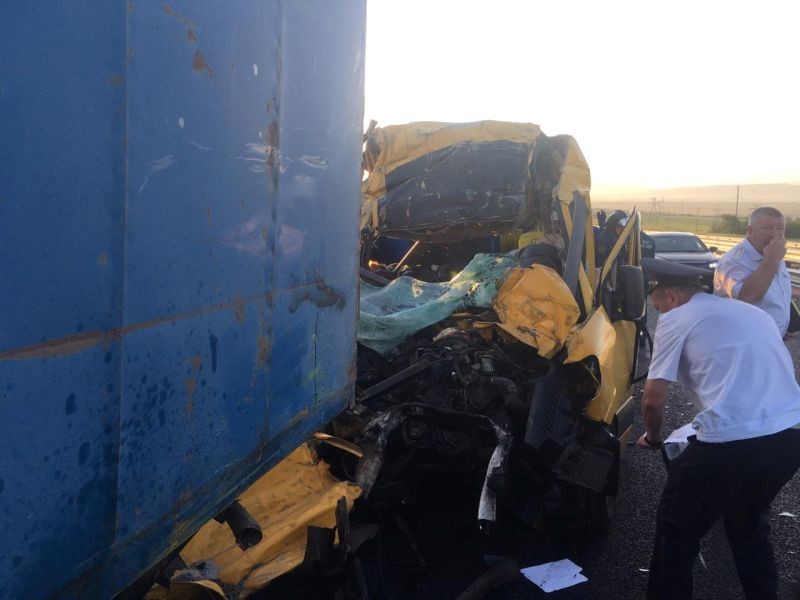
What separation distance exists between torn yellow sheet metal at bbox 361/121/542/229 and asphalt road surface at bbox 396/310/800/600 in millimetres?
2808

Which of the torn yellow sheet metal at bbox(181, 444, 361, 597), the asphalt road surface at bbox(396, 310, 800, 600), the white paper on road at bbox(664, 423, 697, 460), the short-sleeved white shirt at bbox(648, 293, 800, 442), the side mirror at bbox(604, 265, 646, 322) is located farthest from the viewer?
the side mirror at bbox(604, 265, 646, 322)

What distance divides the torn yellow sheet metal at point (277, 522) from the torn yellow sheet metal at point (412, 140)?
3.59 meters

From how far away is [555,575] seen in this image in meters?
3.77

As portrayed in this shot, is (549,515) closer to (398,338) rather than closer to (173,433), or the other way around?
(398,338)

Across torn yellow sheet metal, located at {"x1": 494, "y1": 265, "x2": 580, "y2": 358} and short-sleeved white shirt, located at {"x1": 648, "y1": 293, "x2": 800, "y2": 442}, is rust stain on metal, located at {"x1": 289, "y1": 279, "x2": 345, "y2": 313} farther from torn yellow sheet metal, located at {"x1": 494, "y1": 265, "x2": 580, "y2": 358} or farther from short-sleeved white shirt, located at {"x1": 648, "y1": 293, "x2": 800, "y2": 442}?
torn yellow sheet metal, located at {"x1": 494, "y1": 265, "x2": 580, "y2": 358}

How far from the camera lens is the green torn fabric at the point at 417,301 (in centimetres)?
441

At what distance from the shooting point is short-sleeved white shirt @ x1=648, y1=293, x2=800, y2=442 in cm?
297

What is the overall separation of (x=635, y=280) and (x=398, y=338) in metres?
1.80

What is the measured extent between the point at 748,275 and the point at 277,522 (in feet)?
12.1

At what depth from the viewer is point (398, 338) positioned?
443cm

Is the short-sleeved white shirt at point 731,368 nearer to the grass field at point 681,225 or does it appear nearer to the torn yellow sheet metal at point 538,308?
the torn yellow sheet metal at point 538,308

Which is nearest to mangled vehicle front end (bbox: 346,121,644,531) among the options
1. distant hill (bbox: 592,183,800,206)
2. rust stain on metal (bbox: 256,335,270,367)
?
rust stain on metal (bbox: 256,335,270,367)

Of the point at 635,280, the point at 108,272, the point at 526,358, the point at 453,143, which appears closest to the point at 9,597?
the point at 108,272

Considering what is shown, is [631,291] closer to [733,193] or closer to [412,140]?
[412,140]
